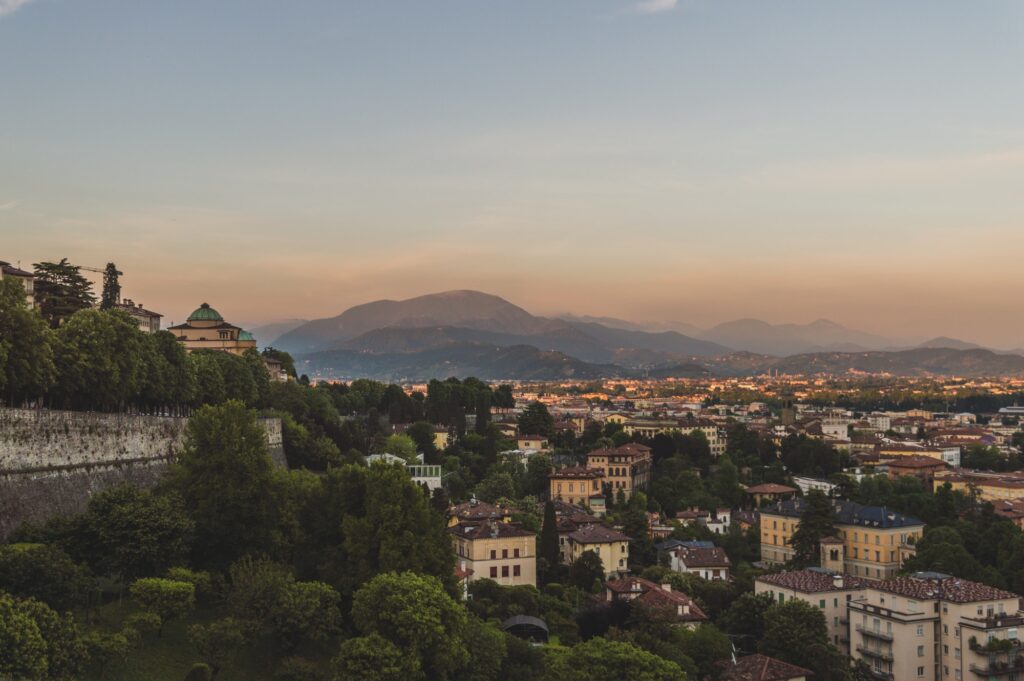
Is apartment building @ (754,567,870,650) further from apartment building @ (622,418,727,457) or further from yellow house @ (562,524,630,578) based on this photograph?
apartment building @ (622,418,727,457)

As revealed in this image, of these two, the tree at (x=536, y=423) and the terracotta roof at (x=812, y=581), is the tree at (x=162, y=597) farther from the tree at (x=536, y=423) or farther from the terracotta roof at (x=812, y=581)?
the tree at (x=536, y=423)

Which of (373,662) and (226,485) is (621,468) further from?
(373,662)

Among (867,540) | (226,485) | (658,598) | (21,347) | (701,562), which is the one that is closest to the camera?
(226,485)

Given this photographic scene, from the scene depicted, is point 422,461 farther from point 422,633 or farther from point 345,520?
point 422,633

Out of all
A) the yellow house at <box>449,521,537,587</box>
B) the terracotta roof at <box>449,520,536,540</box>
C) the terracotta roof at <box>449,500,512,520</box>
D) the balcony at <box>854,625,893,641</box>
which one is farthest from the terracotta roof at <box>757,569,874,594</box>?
the terracotta roof at <box>449,500,512,520</box>

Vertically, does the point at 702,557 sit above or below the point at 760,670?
above

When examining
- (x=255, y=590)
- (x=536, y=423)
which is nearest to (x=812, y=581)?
(x=255, y=590)
